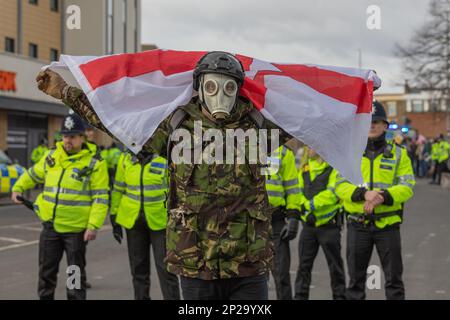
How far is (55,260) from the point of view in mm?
6480

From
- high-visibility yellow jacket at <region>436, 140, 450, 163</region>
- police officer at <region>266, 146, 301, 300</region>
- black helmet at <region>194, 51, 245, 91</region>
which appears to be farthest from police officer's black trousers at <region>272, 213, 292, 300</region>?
high-visibility yellow jacket at <region>436, 140, 450, 163</region>

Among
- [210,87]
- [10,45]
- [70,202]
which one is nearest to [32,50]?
[10,45]

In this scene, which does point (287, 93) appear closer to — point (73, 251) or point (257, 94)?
point (257, 94)

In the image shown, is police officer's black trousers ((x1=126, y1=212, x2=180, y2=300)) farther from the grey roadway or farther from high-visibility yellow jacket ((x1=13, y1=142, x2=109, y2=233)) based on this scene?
the grey roadway

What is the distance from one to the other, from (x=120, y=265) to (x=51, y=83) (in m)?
6.07

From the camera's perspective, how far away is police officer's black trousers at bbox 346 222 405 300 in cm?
626

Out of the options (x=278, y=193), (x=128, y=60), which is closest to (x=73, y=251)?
(x=278, y=193)

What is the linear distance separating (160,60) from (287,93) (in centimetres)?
77

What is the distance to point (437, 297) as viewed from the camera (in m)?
7.36

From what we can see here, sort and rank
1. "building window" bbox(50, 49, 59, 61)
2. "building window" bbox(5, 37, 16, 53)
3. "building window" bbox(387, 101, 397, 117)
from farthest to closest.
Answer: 1. "building window" bbox(387, 101, 397, 117)
2. "building window" bbox(50, 49, 59, 61)
3. "building window" bbox(5, 37, 16, 53)

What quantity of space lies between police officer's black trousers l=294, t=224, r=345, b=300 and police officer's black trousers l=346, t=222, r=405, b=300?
1.47ft

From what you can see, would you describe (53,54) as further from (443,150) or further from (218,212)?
(218,212)

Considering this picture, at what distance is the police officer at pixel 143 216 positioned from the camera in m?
6.71

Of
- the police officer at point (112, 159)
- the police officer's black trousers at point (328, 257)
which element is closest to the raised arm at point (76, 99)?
the police officer's black trousers at point (328, 257)
